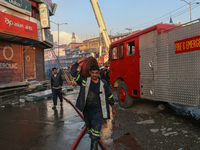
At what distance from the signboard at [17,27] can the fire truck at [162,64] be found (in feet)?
27.8

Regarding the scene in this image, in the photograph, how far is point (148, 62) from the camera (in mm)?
5676

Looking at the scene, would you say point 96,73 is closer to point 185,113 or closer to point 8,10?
point 185,113

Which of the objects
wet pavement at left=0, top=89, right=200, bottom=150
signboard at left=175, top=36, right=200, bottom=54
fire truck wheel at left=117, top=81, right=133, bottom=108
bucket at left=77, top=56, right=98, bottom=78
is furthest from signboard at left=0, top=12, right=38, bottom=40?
signboard at left=175, top=36, right=200, bottom=54

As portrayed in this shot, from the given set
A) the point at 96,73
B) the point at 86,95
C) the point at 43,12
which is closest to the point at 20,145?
the point at 86,95

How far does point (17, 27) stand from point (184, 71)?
12.2 m

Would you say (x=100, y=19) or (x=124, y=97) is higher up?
(x=100, y=19)

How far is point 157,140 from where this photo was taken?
3.80 meters

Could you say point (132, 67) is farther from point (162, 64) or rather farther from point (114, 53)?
point (114, 53)

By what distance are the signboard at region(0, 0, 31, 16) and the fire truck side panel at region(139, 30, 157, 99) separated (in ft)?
34.0

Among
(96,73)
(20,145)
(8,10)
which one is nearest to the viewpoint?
(96,73)

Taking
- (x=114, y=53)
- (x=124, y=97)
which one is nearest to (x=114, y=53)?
(x=114, y=53)

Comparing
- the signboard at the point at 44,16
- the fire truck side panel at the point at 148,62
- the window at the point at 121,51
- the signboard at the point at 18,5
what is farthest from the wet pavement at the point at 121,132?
the signboard at the point at 44,16

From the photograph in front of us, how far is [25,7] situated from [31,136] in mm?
12530

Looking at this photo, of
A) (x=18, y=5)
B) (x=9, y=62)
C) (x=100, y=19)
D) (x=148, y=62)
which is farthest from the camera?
(x=100, y=19)
